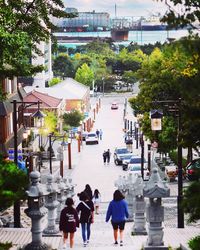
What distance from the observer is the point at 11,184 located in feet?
50.4

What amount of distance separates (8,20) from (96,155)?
1988 inches

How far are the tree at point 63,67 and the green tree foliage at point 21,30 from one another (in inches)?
5889

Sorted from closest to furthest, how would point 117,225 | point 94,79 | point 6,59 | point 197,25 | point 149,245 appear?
point 197,25 < point 149,245 < point 117,225 < point 6,59 < point 94,79

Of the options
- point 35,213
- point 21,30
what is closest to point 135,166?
point 21,30

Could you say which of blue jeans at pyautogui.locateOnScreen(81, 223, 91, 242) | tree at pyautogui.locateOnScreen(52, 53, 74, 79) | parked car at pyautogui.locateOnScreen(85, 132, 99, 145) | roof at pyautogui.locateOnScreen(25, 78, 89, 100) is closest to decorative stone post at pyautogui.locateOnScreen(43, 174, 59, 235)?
blue jeans at pyautogui.locateOnScreen(81, 223, 91, 242)

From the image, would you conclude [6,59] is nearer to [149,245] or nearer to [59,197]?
[59,197]

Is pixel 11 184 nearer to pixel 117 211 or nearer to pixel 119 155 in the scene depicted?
pixel 117 211

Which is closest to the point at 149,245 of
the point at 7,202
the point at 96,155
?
the point at 7,202

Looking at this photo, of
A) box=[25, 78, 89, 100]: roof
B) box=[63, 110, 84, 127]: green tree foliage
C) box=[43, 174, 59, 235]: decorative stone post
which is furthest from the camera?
box=[25, 78, 89, 100]: roof

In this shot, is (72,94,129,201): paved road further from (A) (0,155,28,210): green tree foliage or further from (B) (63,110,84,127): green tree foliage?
(A) (0,155,28,210): green tree foliage

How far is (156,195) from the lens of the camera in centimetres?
1883

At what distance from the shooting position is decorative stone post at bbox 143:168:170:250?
1878 cm

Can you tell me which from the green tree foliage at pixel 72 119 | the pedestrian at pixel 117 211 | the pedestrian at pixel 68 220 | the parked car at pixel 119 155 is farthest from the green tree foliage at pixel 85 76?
the pedestrian at pixel 68 220

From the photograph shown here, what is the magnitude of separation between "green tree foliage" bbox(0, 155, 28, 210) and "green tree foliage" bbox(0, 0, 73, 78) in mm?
7982
